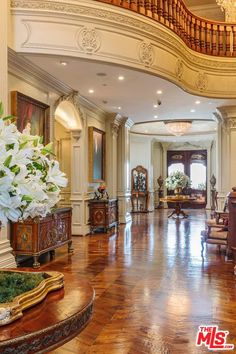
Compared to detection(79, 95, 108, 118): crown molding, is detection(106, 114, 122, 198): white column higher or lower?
lower

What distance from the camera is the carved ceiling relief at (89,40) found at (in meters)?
5.64

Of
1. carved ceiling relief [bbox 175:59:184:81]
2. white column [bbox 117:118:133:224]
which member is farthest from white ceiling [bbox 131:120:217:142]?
carved ceiling relief [bbox 175:59:184:81]

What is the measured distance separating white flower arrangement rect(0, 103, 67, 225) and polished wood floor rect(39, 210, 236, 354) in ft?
6.02

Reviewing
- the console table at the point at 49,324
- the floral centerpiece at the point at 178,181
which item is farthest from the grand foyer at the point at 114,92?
the floral centerpiece at the point at 178,181

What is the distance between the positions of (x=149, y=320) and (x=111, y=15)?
4687 millimetres

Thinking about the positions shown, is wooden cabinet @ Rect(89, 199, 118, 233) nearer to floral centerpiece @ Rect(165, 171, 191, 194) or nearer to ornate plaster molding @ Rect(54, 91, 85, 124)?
ornate plaster molding @ Rect(54, 91, 85, 124)

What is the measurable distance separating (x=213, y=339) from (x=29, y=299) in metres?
2.23

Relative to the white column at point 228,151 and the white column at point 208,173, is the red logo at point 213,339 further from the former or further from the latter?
the white column at point 208,173

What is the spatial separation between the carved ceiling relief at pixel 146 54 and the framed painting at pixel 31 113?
2.00 m

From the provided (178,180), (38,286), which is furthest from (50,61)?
(178,180)

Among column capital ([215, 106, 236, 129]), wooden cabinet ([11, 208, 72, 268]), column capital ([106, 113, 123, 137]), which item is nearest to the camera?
wooden cabinet ([11, 208, 72, 268])

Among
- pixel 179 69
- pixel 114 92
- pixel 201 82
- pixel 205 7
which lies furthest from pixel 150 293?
pixel 205 7

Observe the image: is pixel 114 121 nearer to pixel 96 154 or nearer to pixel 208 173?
pixel 96 154

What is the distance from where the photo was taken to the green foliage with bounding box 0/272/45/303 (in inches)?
56.8
